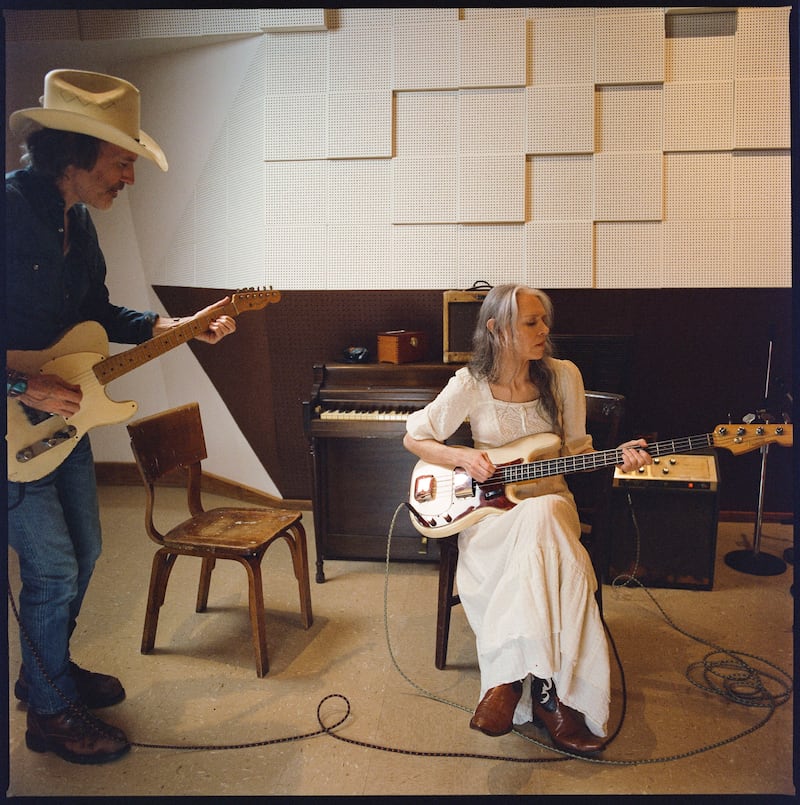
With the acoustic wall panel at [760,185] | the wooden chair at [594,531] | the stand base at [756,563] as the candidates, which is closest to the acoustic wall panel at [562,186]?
the acoustic wall panel at [760,185]

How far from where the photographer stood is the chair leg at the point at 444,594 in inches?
107

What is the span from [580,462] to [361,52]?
107 inches

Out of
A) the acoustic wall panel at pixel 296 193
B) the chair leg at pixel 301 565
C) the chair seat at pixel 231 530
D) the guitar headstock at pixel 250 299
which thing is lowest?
the chair leg at pixel 301 565

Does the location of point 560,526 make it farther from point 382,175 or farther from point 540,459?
point 382,175

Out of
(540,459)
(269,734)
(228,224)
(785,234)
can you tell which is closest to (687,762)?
(540,459)

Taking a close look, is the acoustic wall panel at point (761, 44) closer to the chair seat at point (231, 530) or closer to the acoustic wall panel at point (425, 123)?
the acoustic wall panel at point (425, 123)

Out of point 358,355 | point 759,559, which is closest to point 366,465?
point 358,355

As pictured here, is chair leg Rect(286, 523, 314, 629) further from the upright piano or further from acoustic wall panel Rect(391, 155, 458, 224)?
acoustic wall panel Rect(391, 155, 458, 224)

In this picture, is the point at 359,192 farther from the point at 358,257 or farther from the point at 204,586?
the point at 204,586

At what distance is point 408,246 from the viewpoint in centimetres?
414

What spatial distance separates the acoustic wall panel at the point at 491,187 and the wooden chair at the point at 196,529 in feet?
6.38

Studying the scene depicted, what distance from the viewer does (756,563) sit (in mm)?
3678

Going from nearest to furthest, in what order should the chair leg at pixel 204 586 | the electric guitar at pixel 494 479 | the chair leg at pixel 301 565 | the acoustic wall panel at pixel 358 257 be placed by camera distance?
the electric guitar at pixel 494 479 → the chair leg at pixel 301 565 → the chair leg at pixel 204 586 → the acoustic wall panel at pixel 358 257

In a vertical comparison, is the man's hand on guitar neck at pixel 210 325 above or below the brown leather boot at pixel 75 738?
above
